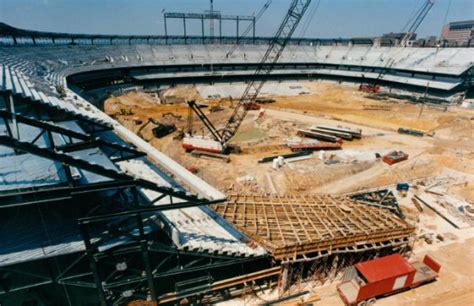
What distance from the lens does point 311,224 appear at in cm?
2139

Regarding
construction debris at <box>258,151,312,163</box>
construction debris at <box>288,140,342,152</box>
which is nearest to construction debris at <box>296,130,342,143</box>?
construction debris at <box>288,140,342,152</box>

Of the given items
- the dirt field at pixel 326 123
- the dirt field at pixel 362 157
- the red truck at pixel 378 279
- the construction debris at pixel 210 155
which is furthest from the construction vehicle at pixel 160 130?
the red truck at pixel 378 279

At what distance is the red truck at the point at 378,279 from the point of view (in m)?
17.8

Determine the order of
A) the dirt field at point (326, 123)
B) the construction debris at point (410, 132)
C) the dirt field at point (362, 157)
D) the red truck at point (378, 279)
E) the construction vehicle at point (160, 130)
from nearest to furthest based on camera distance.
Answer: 1. the red truck at point (378, 279)
2. the dirt field at point (362, 157)
3. the dirt field at point (326, 123)
4. the construction vehicle at point (160, 130)
5. the construction debris at point (410, 132)

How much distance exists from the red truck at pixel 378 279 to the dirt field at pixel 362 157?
764mm

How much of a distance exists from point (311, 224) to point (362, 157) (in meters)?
22.9

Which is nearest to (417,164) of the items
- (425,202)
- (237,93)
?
(425,202)

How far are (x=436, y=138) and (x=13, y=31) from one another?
91.0 metres

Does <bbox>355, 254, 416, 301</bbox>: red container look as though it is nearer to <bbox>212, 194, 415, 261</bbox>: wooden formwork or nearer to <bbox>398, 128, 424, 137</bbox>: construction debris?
<bbox>212, 194, 415, 261</bbox>: wooden formwork

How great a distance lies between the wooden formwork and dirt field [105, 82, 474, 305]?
364cm

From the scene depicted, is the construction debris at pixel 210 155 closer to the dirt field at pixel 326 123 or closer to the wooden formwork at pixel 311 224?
the dirt field at pixel 326 123

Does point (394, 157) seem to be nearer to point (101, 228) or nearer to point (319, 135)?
point (319, 135)

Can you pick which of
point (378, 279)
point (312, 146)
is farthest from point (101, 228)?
point (312, 146)

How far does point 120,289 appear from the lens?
17.3 meters
